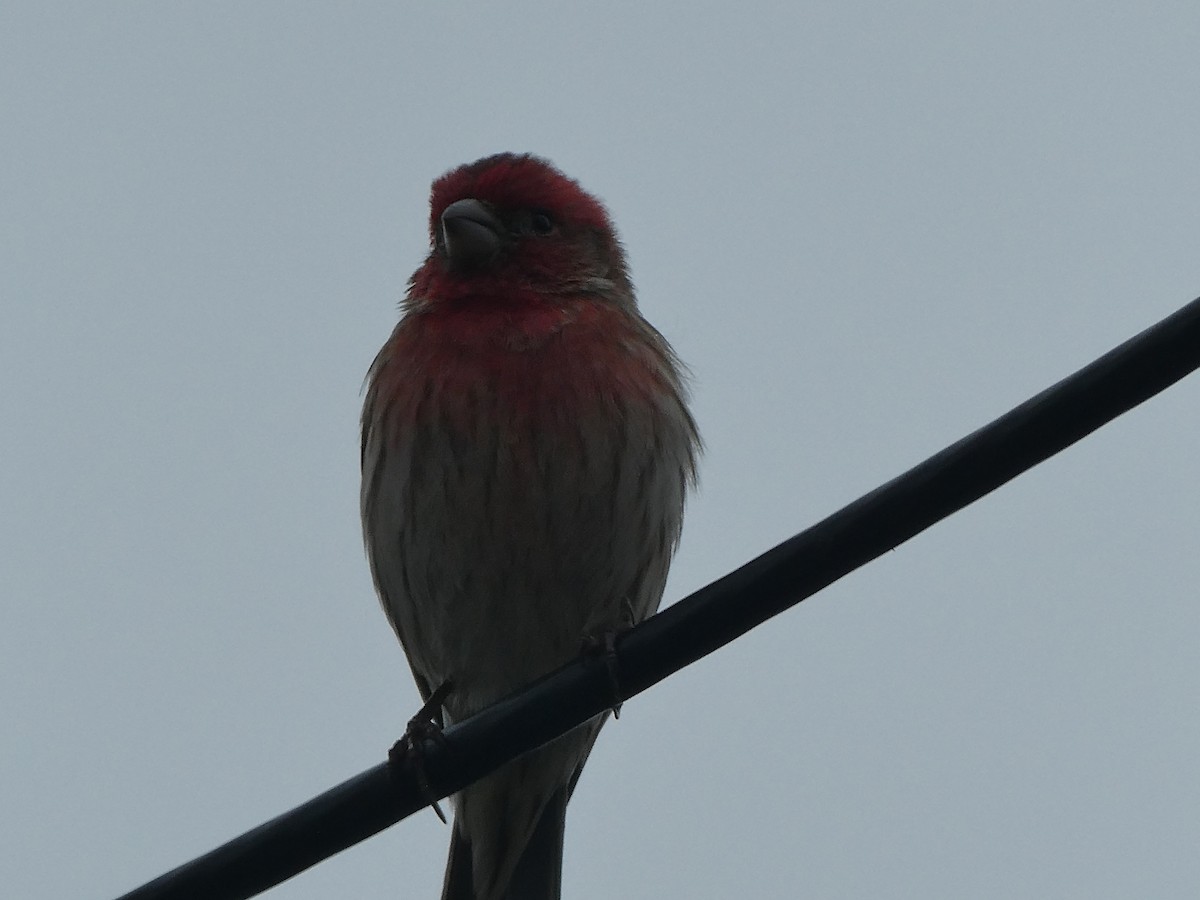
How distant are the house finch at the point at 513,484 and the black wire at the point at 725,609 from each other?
161 cm

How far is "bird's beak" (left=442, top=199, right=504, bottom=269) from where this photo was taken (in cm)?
706

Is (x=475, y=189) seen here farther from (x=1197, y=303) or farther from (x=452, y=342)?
(x=1197, y=303)

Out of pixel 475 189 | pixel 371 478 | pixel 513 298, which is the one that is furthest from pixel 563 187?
pixel 371 478

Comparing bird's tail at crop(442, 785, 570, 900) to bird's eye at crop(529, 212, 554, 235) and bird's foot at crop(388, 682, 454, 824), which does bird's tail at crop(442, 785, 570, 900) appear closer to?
bird's foot at crop(388, 682, 454, 824)

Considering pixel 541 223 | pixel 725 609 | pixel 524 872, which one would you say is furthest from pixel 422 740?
pixel 541 223

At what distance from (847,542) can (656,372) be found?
302 cm

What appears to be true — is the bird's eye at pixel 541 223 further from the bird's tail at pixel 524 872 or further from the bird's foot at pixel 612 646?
the bird's tail at pixel 524 872

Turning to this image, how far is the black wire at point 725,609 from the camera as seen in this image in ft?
11.7

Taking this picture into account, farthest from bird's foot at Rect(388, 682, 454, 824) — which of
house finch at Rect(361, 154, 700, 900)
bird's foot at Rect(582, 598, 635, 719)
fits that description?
bird's foot at Rect(582, 598, 635, 719)

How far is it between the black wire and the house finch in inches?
63.5

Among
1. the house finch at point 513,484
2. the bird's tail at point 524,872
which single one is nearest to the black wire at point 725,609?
the house finch at point 513,484

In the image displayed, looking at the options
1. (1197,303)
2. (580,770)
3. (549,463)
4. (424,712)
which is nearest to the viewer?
(1197,303)

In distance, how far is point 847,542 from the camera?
12.6 feet

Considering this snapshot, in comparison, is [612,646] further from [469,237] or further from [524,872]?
A: [469,237]
